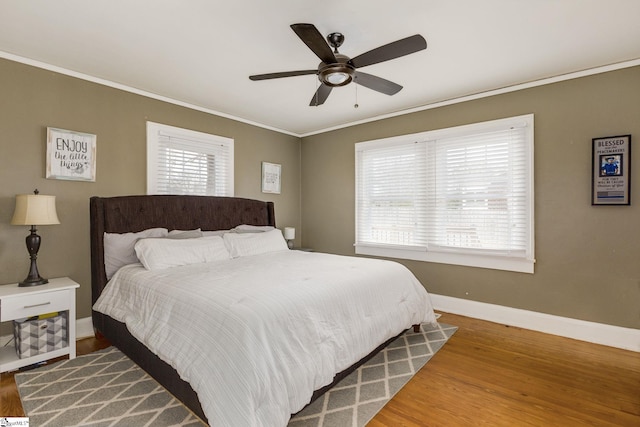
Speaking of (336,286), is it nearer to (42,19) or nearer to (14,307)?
(14,307)

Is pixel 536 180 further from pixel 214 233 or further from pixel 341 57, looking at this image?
pixel 214 233

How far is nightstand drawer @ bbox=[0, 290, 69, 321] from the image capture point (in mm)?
2354

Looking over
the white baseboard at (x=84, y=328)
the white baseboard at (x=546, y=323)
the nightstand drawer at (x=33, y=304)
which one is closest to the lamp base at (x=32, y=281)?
the nightstand drawer at (x=33, y=304)

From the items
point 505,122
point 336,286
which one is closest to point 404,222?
point 505,122

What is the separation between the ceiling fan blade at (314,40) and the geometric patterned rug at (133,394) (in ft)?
7.52

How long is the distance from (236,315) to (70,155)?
2671mm

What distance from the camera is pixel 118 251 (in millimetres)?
3018

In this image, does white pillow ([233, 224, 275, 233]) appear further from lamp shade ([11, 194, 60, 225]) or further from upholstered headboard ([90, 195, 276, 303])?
lamp shade ([11, 194, 60, 225])

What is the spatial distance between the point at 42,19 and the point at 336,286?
112 inches

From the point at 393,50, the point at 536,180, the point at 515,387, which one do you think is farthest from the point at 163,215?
the point at 536,180

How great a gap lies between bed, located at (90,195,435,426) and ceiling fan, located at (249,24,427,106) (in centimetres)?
151

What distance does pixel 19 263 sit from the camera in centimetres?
280

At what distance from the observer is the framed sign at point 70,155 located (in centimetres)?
295

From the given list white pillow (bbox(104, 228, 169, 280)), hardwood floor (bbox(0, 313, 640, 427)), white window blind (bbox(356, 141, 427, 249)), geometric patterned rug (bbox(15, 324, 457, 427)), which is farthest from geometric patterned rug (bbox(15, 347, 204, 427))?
white window blind (bbox(356, 141, 427, 249))
